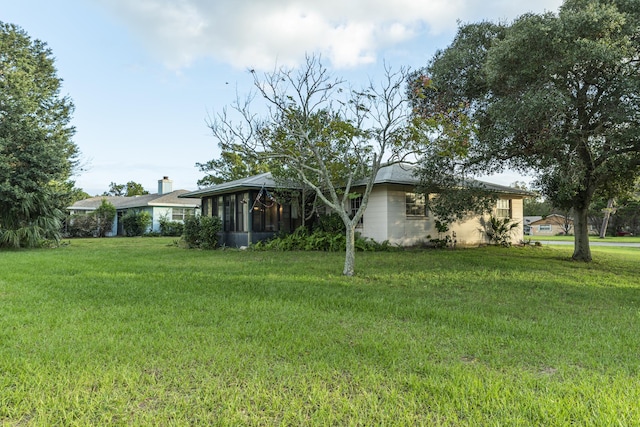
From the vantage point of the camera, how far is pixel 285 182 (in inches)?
586

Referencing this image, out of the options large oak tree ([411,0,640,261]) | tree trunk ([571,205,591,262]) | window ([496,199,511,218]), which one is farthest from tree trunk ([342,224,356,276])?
window ([496,199,511,218])

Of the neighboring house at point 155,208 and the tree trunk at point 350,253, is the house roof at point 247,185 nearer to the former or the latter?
the tree trunk at point 350,253

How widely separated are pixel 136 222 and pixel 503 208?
23.5 meters

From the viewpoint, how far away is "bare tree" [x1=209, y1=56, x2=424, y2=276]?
28.1 ft

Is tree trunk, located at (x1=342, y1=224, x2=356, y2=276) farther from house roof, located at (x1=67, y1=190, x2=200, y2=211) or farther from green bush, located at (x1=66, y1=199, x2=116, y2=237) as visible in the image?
green bush, located at (x1=66, y1=199, x2=116, y2=237)

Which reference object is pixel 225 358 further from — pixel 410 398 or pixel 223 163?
pixel 223 163

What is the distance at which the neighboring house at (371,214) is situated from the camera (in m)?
14.6

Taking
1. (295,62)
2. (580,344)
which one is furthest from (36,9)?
(580,344)

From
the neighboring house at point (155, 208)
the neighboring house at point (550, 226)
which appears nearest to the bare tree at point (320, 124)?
the neighboring house at point (155, 208)

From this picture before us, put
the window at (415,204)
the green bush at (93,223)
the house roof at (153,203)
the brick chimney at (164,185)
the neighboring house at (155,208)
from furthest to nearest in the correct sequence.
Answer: the brick chimney at (164,185)
the house roof at (153,203)
the neighboring house at (155,208)
the green bush at (93,223)
the window at (415,204)

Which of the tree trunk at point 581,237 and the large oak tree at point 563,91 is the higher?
the large oak tree at point 563,91

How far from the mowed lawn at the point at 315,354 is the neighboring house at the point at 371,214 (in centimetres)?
765

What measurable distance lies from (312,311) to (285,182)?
10.1m

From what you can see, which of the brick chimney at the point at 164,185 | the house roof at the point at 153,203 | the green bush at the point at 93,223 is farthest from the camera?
the brick chimney at the point at 164,185
